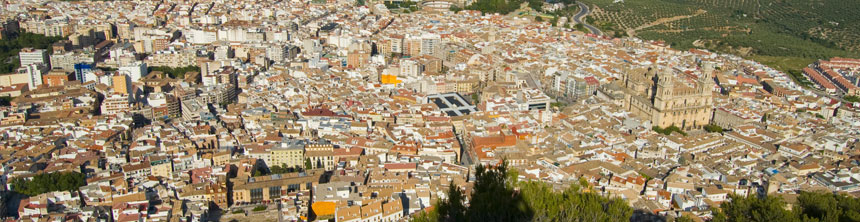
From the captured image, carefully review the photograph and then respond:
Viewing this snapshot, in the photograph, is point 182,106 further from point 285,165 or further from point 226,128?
point 285,165

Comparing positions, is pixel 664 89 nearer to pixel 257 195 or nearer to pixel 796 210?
pixel 796 210

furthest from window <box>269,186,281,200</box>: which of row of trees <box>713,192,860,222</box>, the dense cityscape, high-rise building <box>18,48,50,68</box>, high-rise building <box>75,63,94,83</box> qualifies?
high-rise building <box>18,48,50,68</box>

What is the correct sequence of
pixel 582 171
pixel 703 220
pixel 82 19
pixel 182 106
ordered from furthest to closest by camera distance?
pixel 82 19 < pixel 182 106 < pixel 582 171 < pixel 703 220

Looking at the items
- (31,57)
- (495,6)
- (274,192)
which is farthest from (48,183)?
(495,6)

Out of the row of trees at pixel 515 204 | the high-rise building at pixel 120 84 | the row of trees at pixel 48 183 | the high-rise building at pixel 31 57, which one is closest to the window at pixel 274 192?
the row of trees at pixel 48 183

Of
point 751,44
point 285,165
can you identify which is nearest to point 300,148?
point 285,165

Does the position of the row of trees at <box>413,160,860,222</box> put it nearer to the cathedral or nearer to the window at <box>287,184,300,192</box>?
the window at <box>287,184,300,192</box>
